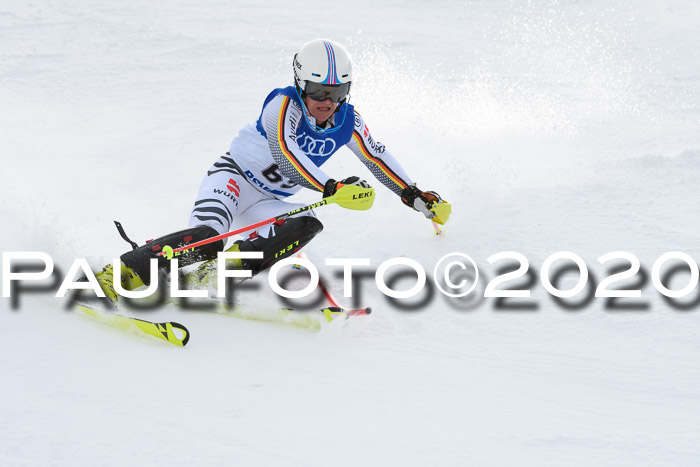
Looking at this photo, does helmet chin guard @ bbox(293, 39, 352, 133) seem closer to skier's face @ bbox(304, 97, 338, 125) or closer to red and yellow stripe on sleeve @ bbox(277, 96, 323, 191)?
skier's face @ bbox(304, 97, 338, 125)

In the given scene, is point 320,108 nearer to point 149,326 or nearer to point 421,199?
point 421,199

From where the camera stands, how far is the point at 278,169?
14.6 ft

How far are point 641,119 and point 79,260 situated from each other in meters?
5.85

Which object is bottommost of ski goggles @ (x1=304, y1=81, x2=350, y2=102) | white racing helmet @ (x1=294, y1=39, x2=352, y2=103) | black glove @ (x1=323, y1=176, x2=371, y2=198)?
black glove @ (x1=323, y1=176, x2=371, y2=198)

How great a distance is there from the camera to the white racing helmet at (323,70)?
4059 mm

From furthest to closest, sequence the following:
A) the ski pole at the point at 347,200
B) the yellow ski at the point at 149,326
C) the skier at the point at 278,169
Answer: the skier at the point at 278,169
the ski pole at the point at 347,200
the yellow ski at the point at 149,326

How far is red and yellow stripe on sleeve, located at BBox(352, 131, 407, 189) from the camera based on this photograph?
15.1 feet

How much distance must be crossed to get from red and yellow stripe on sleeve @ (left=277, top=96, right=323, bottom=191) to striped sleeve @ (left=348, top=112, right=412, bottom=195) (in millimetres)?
559

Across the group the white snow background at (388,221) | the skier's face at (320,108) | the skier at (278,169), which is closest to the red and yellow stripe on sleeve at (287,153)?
the skier at (278,169)

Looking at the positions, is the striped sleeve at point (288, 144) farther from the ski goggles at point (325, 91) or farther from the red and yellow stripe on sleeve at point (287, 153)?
the ski goggles at point (325, 91)

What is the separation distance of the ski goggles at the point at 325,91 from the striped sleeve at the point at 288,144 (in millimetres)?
126

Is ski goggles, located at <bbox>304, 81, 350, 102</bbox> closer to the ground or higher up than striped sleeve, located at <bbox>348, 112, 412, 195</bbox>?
higher up

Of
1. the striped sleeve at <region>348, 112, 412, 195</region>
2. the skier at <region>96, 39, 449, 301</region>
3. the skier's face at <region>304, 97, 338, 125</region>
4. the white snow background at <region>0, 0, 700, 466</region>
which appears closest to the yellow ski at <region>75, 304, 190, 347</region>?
the white snow background at <region>0, 0, 700, 466</region>

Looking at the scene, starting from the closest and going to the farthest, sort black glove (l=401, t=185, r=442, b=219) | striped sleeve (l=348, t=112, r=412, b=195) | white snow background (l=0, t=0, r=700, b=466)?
1. white snow background (l=0, t=0, r=700, b=466)
2. striped sleeve (l=348, t=112, r=412, b=195)
3. black glove (l=401, t=185, r=442, b=219)
